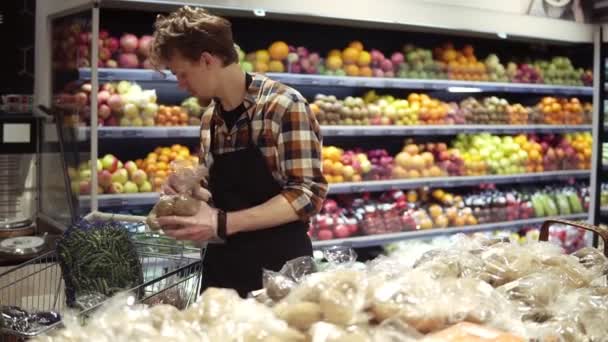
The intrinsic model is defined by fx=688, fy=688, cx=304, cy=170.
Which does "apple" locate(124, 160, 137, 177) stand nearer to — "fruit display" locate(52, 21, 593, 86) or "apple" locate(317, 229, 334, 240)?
"fruit display" locate(52, 21, 593, 86)

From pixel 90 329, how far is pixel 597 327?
101cm

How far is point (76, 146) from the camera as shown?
13.3 feet

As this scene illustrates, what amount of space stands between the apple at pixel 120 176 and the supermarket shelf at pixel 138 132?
9.0 inches

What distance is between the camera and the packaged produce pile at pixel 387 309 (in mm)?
1197

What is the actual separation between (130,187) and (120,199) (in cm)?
15

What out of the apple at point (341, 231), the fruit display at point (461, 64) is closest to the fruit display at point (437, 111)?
the fruit display at point (461, 64)

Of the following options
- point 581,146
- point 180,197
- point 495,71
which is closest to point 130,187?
point 180,197

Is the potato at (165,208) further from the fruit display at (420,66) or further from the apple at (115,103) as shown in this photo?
the fruit display at (420,66)

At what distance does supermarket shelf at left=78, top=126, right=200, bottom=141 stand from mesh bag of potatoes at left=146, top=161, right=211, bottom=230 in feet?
5.62

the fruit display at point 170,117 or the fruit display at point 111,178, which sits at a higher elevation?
the fruit display at point 170,117

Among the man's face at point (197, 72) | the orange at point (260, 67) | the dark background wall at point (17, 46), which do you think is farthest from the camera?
the orange at point (260, 67)

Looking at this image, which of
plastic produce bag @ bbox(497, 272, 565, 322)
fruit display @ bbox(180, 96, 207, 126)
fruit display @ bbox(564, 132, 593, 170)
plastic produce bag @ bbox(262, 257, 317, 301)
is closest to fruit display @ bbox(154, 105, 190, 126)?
fruit display @ bbox(180, 96, 207, 126)

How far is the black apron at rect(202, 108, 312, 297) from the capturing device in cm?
255

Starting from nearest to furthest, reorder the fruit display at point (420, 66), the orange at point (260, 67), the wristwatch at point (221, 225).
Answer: the wristwatch at point (221, 225) < the orange at point (260, 67) < the fruit display at point (420, 66)
